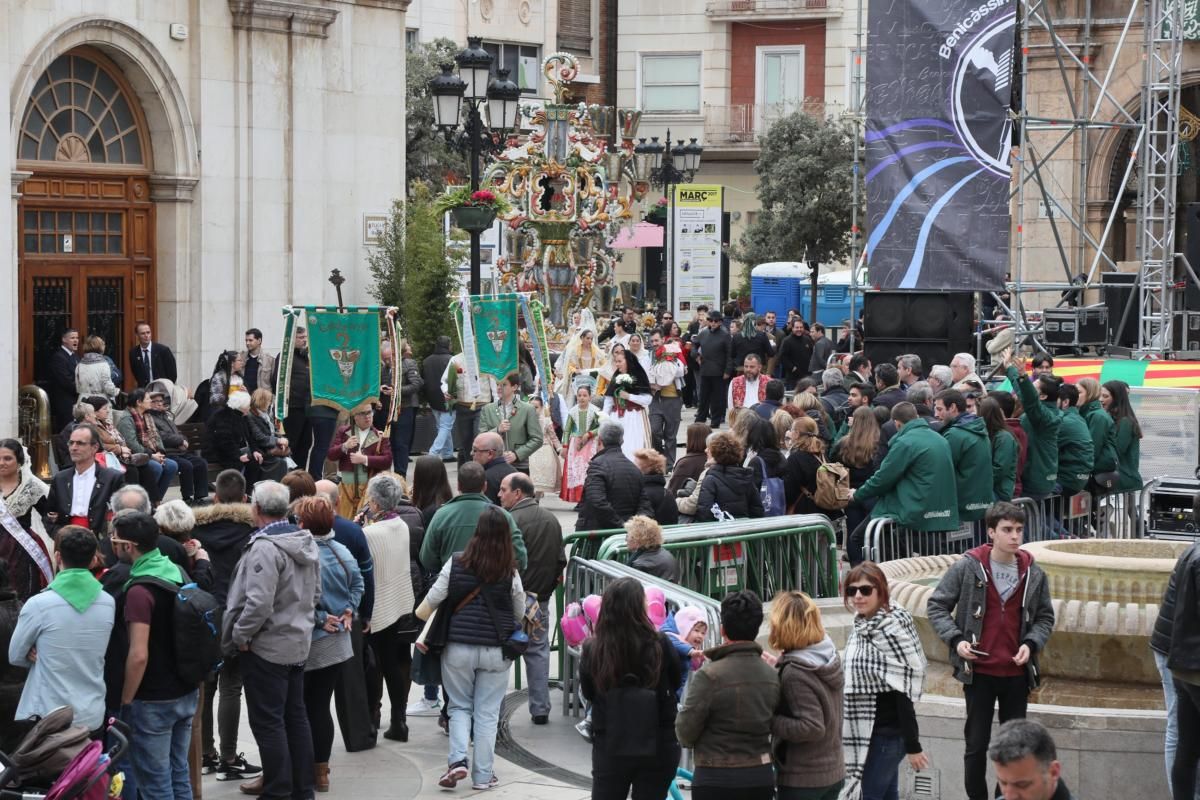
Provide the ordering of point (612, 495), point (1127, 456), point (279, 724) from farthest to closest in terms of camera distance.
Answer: point (1127, 456)
point (612, 495)
point (279, 724)

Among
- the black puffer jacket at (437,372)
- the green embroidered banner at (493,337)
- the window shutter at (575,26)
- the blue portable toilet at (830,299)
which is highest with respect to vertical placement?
the window shutter at (575,26)

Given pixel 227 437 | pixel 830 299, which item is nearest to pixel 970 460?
pixel 227 437

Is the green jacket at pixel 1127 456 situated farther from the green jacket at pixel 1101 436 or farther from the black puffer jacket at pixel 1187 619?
the black puffer jacket at pixel 1187 619

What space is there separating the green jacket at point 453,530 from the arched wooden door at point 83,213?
35.6 feet

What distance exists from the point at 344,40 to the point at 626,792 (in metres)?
17.3

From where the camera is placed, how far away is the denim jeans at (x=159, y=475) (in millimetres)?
15859

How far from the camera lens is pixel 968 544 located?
1365 centimetres

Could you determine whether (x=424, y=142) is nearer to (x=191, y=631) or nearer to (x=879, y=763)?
(x=191, y=631)

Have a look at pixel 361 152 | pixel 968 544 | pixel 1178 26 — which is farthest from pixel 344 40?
pixel 968 544

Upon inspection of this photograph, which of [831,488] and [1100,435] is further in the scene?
[1100,435]

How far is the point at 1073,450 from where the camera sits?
1460cm

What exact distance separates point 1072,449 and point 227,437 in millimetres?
7681

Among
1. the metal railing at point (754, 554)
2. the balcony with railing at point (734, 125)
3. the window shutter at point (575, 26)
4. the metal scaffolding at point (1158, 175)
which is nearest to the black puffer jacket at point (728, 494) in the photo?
the metal railing at point (754, 554)

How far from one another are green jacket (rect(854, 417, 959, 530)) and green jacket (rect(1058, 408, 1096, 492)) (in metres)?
2.38
